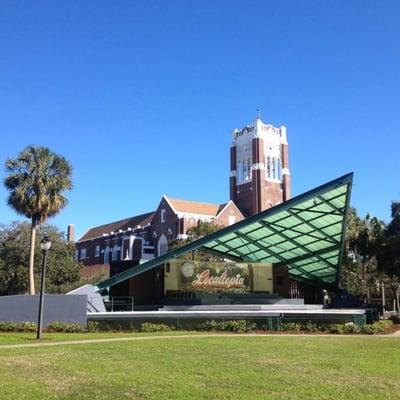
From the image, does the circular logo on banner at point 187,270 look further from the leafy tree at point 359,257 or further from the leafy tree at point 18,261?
the leafy tree at point 18,261

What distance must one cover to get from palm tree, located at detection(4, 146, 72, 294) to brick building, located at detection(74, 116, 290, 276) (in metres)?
45.5

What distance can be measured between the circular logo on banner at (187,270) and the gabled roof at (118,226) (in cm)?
5949

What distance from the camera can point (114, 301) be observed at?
37312 millimetres

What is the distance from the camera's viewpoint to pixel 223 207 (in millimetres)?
92188

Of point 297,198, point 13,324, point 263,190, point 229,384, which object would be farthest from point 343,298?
point 263,190

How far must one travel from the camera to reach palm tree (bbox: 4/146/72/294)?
37938 millimetres

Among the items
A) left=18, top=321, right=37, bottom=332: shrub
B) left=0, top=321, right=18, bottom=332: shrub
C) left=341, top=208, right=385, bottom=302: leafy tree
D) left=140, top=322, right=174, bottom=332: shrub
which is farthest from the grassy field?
left=341, top=208, right=385, bottom=302: leafy tree

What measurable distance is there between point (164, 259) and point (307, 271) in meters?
16.2

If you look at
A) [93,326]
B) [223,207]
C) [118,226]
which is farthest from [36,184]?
[118,226]

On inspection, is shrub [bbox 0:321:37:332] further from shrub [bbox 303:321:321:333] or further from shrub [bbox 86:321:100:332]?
shrub [bbox 303:321:321:333]

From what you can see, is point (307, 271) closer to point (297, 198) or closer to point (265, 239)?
point (265, 239)

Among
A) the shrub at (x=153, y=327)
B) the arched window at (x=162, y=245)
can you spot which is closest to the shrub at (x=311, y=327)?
the shrub at (x=153, y=327)

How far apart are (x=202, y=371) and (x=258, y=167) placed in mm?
88837

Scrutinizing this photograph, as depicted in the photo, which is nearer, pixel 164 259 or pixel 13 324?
Result: pixel 13 324
